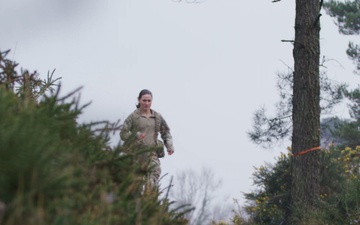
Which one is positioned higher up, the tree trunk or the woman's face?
the tree trunk

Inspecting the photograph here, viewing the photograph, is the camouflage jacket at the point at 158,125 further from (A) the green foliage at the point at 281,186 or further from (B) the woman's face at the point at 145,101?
(A) the green foliage at the point at 281,186

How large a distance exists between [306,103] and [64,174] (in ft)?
36.5

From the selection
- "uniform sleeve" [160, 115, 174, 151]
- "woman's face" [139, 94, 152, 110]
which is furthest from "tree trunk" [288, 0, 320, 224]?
"woman's face" [139, 94, 152, 110]

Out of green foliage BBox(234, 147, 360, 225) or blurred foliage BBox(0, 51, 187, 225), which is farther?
green foliage BBox(234, 147, 360, 225)

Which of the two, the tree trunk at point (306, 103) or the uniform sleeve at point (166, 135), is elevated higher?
the tree trunk at point (306, 103)

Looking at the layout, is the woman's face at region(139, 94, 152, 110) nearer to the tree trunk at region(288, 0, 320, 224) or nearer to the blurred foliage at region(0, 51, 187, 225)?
the tree trunk at region(288, 0, 320, 224)

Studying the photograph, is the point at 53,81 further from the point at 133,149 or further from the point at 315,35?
the point at 315,35

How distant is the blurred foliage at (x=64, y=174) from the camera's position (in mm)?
2465

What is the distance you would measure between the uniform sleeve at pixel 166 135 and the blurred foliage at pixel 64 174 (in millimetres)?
7196

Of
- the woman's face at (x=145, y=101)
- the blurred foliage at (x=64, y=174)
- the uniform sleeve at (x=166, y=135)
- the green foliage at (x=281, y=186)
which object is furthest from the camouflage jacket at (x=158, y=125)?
the blurred foliage at (x=64, y=174)

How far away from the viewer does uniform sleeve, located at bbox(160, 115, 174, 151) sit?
431 inches

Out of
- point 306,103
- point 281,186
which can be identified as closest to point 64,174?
point 306,103

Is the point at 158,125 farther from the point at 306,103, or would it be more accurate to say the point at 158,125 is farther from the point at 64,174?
the point at 64,174

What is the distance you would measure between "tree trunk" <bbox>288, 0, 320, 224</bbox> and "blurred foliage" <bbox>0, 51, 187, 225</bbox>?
9.89 m
